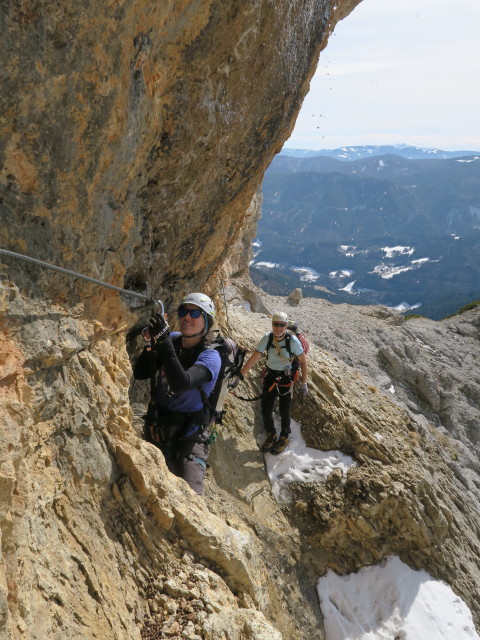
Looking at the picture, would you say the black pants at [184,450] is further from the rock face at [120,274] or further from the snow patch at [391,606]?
the snow patch at [391,606]

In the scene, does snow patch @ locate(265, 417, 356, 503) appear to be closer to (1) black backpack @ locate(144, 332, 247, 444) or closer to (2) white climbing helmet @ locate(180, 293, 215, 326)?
(1) black backpack @ locate(144, 332, 247, 444)

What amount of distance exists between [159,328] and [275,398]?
6.69m

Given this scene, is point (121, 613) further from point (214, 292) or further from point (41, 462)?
point (214, 292)

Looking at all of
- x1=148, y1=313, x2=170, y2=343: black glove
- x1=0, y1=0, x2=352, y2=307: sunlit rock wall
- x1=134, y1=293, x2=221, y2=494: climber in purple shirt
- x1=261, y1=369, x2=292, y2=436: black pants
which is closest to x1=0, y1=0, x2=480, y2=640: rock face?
x1=0, y1=0, x2=352, y2=307: sunlit rock wall

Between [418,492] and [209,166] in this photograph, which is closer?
[209,166]

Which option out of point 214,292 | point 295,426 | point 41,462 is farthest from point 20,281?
point 295,426

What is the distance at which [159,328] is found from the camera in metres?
5.61

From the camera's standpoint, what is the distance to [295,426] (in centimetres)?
1250

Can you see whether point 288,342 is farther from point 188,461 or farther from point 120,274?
point 120,274

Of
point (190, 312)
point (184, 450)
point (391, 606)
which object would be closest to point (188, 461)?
point (184, 450)

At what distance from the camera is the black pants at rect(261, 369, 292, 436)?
11.2 metres

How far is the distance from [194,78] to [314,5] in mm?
4069

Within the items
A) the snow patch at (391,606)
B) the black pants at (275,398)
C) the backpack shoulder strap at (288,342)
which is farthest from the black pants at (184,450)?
the snow patch at (391,606)

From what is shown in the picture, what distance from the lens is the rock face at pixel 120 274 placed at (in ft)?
13.1
